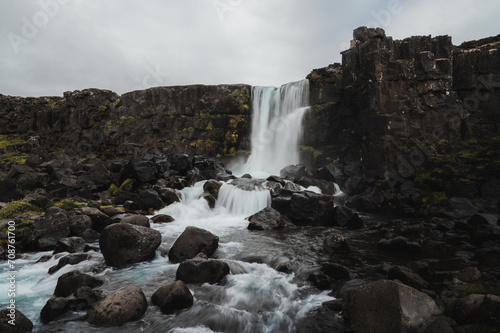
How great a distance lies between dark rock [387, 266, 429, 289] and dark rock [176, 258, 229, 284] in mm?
4336

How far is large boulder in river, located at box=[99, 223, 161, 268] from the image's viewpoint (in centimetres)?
838

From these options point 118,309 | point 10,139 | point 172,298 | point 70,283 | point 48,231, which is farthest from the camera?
point 10,139

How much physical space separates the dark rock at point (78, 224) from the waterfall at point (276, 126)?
17544 millimetres

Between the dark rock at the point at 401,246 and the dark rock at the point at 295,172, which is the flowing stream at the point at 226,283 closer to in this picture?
the dark rock at the point at 401,246

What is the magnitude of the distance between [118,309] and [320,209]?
1112 centimetres

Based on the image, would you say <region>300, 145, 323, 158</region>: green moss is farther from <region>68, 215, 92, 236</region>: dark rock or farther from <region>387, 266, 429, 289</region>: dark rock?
<region>68, 215, 92, 236</region>: dark rock

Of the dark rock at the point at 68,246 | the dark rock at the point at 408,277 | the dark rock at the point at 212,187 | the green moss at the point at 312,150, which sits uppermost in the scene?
the green moss at the point at 312,150

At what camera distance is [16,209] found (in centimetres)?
1222

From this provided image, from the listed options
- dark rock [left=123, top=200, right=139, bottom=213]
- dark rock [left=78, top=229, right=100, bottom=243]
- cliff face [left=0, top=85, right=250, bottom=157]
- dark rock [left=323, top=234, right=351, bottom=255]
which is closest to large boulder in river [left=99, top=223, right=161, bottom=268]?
dark rock [left=78, top=229, right=100, bottom=243]

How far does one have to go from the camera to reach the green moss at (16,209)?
11.7 metres

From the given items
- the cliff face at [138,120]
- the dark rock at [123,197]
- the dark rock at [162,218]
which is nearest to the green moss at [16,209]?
the dark rock at [123,197]

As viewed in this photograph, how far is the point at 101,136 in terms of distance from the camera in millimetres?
39844

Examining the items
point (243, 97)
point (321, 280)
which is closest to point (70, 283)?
point (321, 280)

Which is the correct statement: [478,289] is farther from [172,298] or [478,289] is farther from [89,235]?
[89,235]
